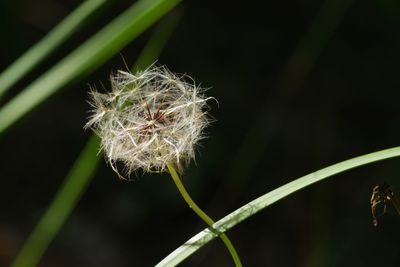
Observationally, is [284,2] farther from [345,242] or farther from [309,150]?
[345,242]

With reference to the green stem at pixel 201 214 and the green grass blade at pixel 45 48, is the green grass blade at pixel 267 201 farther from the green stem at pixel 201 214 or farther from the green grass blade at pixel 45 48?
the green grass blade at pixel 45 48

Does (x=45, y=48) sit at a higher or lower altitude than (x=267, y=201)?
higher

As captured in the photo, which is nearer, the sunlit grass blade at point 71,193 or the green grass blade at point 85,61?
the green grass blade at point 85,61

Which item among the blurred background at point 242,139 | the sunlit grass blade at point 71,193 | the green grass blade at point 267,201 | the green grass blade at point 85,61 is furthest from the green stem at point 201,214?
the blurred background at point 242,139

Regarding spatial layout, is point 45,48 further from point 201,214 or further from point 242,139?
point 242,139

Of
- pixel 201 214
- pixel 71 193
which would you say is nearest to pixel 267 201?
pixel 201 214

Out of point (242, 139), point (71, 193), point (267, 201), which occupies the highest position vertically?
point (242, 139)

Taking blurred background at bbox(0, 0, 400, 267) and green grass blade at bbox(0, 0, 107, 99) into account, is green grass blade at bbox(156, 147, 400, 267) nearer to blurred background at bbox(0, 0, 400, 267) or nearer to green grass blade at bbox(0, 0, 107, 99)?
green grass blade at bbox(0, 0, 107, 99)
